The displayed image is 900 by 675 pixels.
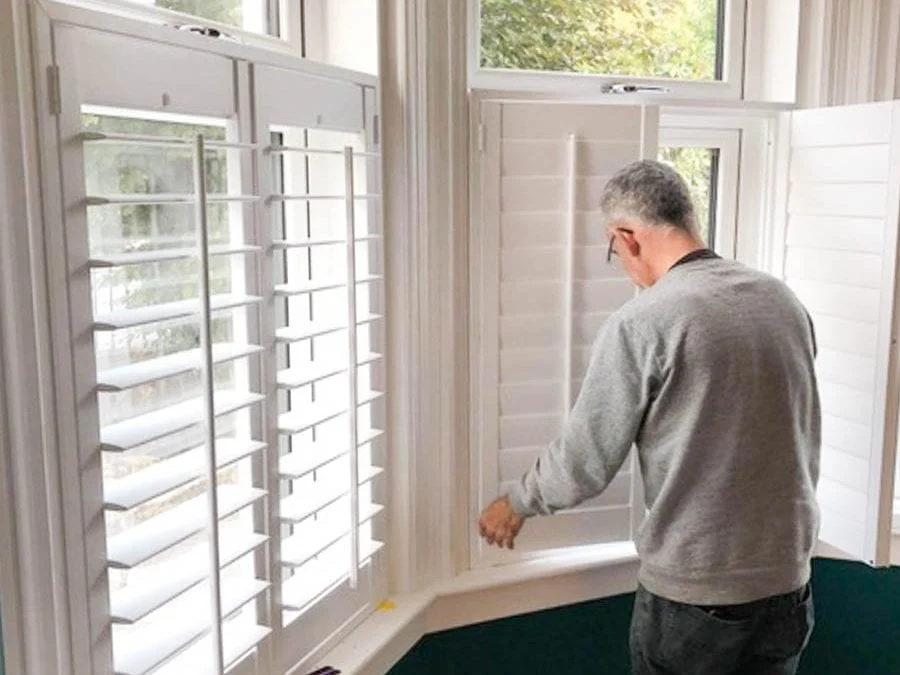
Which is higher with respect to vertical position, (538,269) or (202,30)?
(202,30)

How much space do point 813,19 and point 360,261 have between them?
1.17 metres

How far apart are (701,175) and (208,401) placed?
1.42 metres

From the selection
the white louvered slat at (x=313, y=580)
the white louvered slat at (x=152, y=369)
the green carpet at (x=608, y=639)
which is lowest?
the green carpet at (x=608, y=639)

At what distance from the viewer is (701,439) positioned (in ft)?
4.53

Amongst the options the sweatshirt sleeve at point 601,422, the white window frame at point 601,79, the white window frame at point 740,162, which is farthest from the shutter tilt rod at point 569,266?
the white window frame at point 740,162

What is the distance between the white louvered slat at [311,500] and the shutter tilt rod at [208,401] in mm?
242

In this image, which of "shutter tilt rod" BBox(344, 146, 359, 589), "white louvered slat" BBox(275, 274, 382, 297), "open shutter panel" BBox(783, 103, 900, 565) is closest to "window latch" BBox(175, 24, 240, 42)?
"shutter tilt rod" BBox(344, 146, 359, 589)

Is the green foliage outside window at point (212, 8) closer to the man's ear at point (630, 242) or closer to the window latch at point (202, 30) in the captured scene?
the window latch at point (202, 30)

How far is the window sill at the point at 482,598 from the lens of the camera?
148cm

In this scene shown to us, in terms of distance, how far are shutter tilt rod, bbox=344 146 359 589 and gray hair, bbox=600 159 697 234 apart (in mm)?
445

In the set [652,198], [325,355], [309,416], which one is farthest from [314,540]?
[652,198]

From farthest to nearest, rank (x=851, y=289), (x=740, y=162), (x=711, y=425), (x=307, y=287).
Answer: (x=740, y=162)
(x=851, y=289)
(x=711, y=425)
(x=307, y=287)

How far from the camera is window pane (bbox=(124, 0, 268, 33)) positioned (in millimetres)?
1213

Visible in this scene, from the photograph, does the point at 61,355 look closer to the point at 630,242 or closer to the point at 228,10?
the point at 228,10
